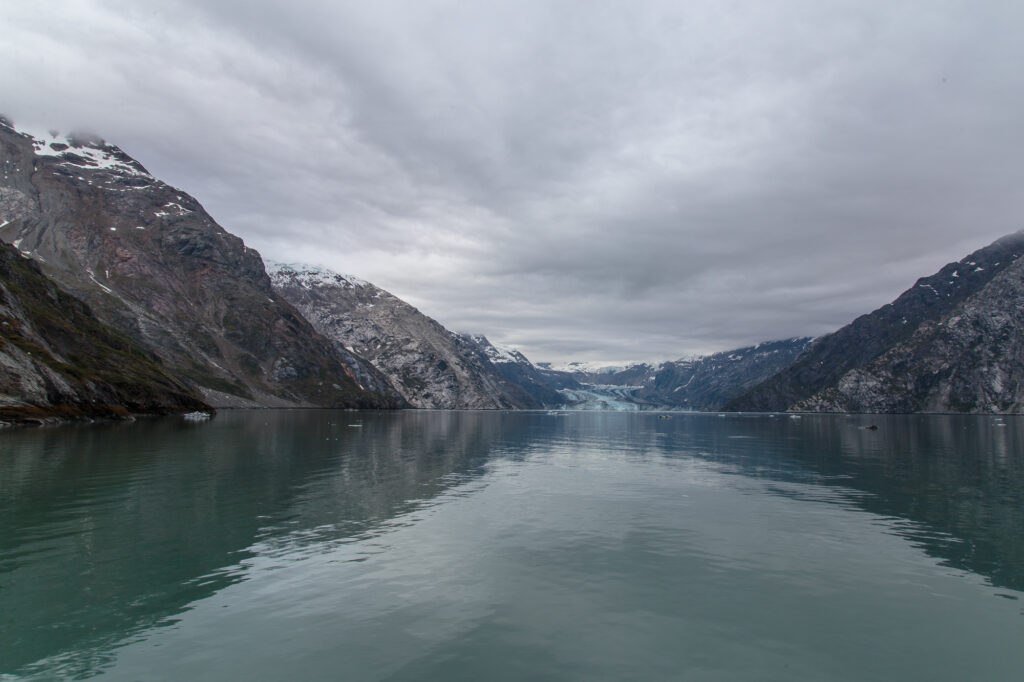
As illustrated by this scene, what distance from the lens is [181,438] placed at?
94812mm

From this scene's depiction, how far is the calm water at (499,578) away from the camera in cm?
1884

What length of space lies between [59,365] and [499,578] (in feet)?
488

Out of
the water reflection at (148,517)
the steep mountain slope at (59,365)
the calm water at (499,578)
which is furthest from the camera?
the steep mountain slope at (59,365)

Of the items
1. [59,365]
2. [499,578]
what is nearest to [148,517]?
[499,578]

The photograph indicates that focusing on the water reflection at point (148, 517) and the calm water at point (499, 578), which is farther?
the water reflection at point (148, 517)

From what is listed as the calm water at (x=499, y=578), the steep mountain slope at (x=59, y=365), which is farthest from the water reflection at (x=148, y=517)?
the steep mountain slope at (x=59, y=365)

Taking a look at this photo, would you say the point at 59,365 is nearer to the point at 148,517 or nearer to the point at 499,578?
the point at 148,517

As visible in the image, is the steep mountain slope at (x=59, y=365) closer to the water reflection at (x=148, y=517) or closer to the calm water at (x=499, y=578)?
the water reflection at (x=148, y=517)

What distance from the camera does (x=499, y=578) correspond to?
2727 centimetres

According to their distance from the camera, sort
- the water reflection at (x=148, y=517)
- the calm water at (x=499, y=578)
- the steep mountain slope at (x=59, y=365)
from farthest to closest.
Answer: the steep mountain slope at (x=59, y=365) < the water reflection at (x=148, y=517) < the calm water at (x=499, y=578)

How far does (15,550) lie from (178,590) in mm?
12065

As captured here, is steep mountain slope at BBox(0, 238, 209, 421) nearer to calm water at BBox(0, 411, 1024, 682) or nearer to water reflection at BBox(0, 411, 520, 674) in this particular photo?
water reflection at BBox(0, 411, 520, 674)

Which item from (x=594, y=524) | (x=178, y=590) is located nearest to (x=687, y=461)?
(x=594, y=524)

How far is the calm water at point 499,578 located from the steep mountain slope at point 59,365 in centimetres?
7247
